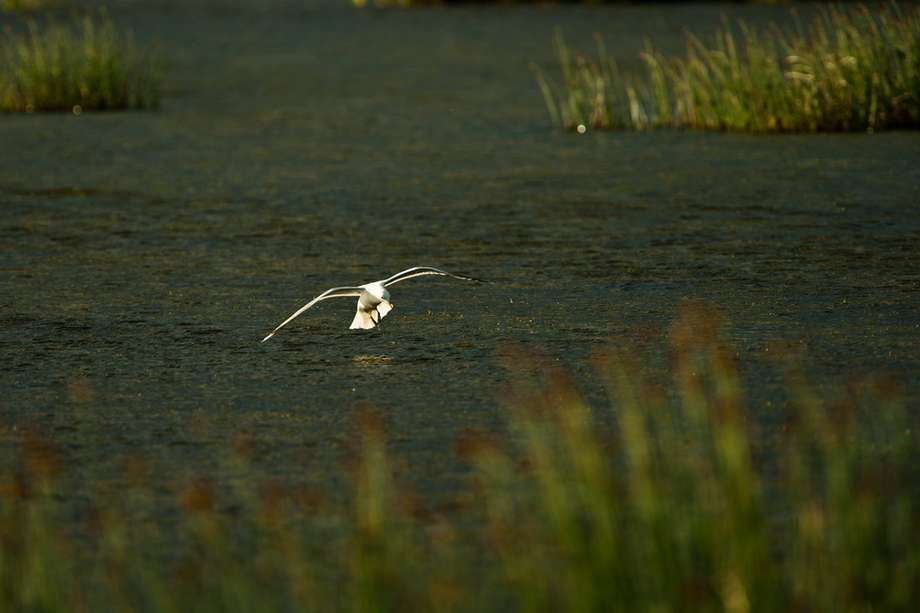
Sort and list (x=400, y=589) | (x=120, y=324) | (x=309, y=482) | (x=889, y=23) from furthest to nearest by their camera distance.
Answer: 1. (x=889, y=23)
2. (x=120, y=324)
3. (x=309, y=482)
4. (x=400, y=589)

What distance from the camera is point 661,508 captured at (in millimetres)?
2607

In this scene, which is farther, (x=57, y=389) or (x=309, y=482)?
(x=57, y=389)

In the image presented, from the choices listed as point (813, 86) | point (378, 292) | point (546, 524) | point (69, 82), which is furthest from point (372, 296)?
point (69, 82)

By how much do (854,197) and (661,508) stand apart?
5464 mm

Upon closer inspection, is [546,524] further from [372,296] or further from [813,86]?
[813,86]

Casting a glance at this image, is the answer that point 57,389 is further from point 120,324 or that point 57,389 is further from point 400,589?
point 400,589

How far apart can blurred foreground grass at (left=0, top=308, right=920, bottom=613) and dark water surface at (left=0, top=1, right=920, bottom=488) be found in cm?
18

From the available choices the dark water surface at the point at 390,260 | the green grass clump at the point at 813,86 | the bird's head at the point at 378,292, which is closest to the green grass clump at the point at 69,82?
the dark water surface at the point at 390,260

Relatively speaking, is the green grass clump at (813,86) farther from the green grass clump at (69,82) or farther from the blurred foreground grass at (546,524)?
the blurred foreground grass at (546,524)

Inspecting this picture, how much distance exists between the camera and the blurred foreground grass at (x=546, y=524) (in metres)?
2.42

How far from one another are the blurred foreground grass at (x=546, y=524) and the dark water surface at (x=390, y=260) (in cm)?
18

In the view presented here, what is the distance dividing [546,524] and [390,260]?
11.4 feet

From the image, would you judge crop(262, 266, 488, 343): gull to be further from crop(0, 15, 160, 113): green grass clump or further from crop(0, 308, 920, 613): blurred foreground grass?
crop(0, 15, 160, 113): green grass clump

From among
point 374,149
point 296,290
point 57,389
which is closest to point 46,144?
point 374,149
